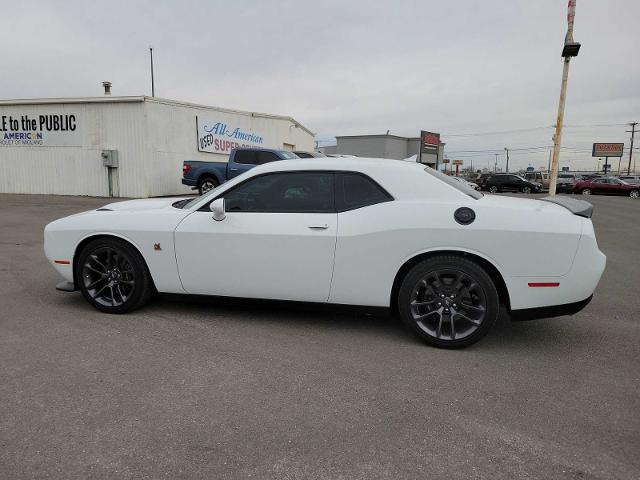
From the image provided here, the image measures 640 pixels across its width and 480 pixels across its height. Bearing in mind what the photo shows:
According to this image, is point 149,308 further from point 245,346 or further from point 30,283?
point 30,283

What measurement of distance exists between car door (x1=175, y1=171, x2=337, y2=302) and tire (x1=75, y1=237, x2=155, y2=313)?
0.45 meters

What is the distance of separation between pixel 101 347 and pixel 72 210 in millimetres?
11474

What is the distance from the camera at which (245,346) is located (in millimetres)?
3740

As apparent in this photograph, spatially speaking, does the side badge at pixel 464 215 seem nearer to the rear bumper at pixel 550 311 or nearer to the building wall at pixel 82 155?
the rear bumper at pixel 550 311

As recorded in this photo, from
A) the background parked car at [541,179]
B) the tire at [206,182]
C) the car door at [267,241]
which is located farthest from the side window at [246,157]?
the background parked car at [541,179]

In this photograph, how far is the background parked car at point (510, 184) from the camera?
34219 mm

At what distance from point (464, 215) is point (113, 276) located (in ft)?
10.6

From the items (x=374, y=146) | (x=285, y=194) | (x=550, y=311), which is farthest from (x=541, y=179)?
(x=285, y=194)

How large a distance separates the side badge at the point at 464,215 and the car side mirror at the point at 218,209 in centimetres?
192

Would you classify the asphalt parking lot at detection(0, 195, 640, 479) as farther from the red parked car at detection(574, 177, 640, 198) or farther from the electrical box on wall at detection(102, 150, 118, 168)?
the red parked car at detection(574, 177, 640, 198)

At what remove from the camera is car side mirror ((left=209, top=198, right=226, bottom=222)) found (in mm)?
4023

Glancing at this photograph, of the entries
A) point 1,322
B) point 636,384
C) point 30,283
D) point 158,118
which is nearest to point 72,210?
point 158,118

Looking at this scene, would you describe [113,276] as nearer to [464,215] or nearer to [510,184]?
[464,215]

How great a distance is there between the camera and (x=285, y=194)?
13.5 feet
